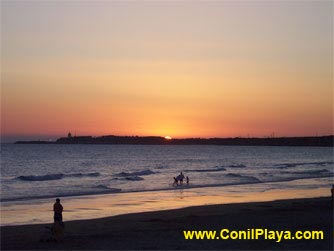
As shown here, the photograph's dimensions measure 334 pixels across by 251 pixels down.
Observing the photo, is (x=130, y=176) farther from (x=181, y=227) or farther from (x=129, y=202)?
(x=181, y=227)


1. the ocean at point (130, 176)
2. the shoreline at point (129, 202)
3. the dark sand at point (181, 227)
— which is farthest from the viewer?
the ocean at point (130, 176)

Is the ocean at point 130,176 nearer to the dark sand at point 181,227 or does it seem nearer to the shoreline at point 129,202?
the shoreline at point 129,202

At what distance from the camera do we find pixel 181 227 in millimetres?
20938

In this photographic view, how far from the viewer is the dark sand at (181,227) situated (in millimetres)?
16953

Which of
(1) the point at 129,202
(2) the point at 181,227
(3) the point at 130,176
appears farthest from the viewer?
(3) the point at 130,176

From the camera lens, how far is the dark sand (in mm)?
16953

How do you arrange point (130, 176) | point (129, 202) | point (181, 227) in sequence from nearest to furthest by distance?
point (181, 227) < point (129, 202) < point (130, 176)

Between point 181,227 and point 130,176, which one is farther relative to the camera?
point 130,176

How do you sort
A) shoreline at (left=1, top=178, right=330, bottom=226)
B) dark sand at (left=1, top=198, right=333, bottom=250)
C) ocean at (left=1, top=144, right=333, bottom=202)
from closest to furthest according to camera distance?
1. dark sand at (left=1, top=198, right=333, bottom=250)
2. shoreline at (left=1, top=178, right=330, bottom=226)
3. ocean at (left=1, top=144, right=333, bottom=202)

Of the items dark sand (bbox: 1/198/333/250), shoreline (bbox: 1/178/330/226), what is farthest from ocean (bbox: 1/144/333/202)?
dark sand (bbox: 1/198/333/250)

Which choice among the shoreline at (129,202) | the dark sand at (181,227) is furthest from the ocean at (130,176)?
the dark sand at (181,227)

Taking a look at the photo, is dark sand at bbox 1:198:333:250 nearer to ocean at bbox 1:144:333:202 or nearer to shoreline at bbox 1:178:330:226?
shoreline at bbox 1:178:330:226

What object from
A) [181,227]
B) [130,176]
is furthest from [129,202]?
[130,176]

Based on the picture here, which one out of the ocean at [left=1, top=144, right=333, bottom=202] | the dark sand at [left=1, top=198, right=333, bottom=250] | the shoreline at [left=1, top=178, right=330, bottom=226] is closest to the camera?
the dark sand at [left=1, top=198, right=333, bottom=250]
